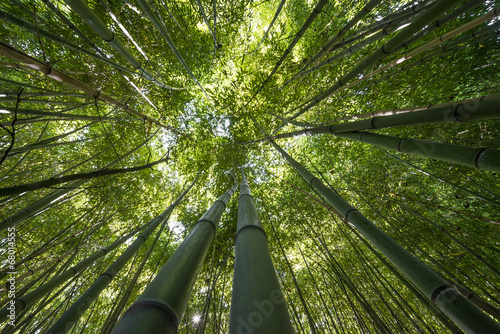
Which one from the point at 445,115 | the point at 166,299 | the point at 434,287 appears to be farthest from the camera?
the point at 445,115

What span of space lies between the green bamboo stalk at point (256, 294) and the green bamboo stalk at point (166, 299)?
0.18 meters

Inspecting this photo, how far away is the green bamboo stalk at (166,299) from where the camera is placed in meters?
0.60

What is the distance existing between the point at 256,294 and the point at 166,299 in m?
0.30

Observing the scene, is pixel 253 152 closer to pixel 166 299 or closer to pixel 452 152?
pixel 452 152

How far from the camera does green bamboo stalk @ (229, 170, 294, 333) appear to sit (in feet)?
1.94

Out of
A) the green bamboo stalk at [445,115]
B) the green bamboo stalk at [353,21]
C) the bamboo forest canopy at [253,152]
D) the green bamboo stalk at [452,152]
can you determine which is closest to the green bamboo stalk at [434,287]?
the green bamboo stalk at [452,152]

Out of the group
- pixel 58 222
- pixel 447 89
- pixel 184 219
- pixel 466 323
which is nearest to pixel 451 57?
pixel 447 89

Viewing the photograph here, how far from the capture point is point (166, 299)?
0.66 metres

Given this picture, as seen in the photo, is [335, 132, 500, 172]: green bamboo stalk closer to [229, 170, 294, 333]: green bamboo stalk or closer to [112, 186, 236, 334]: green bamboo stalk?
[229, 170, 294, 333]: green bamboo stalk

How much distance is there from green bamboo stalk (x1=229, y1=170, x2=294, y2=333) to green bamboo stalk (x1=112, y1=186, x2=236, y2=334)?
18cm

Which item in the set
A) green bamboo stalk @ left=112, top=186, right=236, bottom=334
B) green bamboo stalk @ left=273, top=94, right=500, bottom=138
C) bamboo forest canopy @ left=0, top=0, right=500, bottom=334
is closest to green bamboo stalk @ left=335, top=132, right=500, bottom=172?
green bamboo stalk @ left=273, top=94, right=500, bottom=138

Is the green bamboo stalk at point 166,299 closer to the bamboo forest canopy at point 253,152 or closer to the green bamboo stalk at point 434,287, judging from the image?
the green bamboo stalk at point 434,287

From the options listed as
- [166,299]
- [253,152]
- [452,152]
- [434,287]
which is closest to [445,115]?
[452,152]

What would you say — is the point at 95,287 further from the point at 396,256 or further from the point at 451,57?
the point at 451,57
